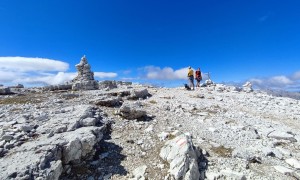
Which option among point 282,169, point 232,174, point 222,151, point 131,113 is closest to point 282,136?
point 282,169

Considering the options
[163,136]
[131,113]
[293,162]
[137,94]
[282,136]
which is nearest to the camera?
[293,162]

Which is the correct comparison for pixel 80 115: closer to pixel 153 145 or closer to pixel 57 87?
pixel 153 145

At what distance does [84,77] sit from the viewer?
5122 cm

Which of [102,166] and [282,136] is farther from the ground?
[282,136]

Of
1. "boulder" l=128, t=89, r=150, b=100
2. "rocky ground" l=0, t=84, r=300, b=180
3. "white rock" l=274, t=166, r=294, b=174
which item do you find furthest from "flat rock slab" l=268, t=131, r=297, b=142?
"boulder" l=128, t=89, r=150, b=100

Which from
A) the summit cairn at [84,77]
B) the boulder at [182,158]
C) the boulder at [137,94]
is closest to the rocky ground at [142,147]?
the boulder at [182,158]

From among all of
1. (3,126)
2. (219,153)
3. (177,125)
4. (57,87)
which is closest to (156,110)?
(177,125)

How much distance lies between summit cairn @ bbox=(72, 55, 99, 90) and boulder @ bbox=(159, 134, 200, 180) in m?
39.3

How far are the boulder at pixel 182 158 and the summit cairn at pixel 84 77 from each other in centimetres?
3933

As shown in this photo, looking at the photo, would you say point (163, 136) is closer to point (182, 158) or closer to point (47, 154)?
point (182, 158)

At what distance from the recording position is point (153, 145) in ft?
44.9

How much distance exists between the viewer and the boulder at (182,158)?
1035 cm

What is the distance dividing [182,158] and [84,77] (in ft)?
145

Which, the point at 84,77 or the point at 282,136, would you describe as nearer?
the point at 282,136
